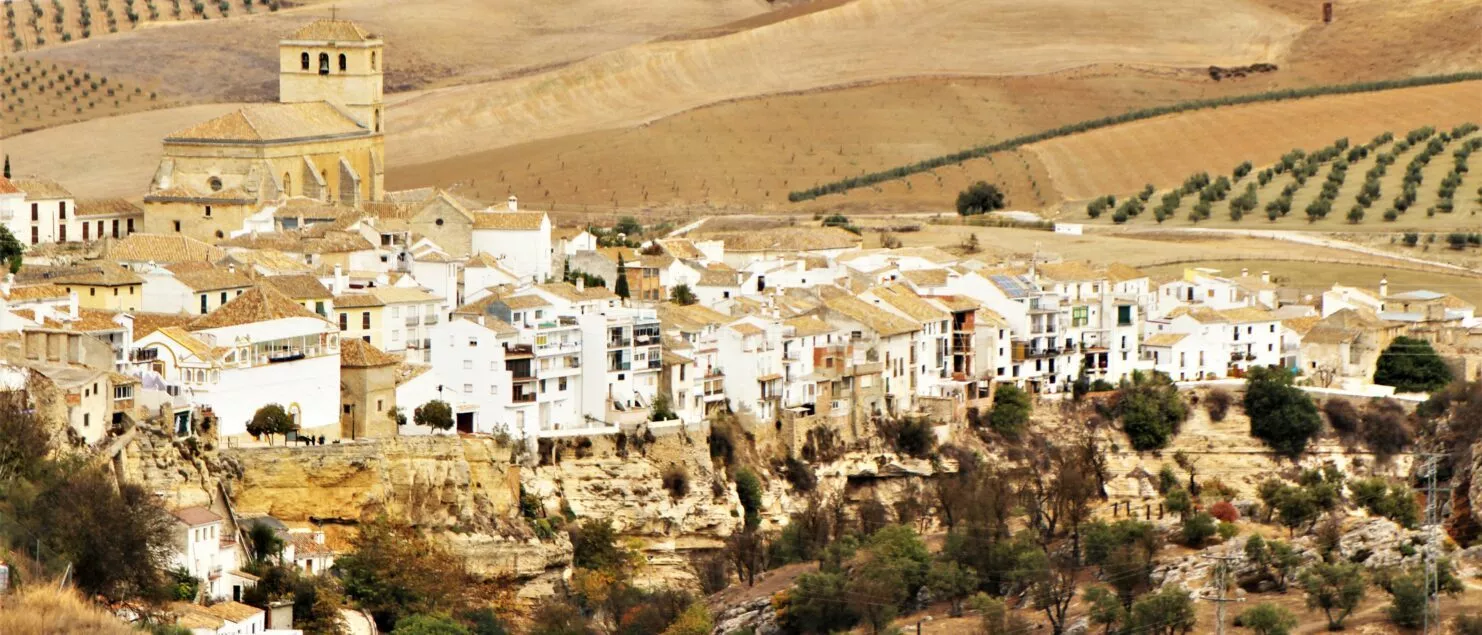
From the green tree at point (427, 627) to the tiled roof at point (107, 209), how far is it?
88.5 ft

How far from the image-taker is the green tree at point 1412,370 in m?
83.2

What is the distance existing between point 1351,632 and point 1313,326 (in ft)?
96.9

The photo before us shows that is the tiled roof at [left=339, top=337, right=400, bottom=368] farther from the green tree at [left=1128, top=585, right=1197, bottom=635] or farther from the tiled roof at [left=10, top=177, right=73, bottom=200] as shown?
the green tree at [left=1128, top=585, right=1197, bottom=635]

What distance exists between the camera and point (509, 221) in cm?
8200

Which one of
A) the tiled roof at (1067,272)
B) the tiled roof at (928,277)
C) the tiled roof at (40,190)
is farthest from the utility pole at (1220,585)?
the tiled roof at (40,190)

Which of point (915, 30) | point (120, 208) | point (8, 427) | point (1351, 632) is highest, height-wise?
point (915, 30)

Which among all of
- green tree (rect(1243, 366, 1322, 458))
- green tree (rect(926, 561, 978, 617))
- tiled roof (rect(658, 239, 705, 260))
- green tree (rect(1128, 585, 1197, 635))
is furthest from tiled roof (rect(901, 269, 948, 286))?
green tree (rect(1128, 585, 1197, 635))

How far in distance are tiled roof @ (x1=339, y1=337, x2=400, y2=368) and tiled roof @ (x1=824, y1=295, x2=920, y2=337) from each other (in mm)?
13220

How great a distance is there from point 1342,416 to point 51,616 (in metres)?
40.0

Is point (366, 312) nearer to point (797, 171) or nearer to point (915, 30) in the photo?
point (797, 171)

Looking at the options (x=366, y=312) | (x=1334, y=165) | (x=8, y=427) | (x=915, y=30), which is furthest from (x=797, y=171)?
(x=8, y=427)

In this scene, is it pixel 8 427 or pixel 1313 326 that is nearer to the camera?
pixel 8 427

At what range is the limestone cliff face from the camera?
6347cm

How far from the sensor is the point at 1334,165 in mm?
129500
